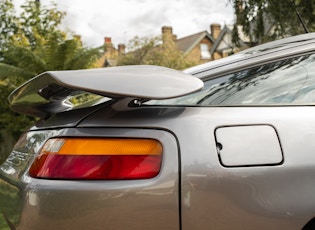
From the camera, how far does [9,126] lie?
13.9 meters

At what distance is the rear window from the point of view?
5.62ft

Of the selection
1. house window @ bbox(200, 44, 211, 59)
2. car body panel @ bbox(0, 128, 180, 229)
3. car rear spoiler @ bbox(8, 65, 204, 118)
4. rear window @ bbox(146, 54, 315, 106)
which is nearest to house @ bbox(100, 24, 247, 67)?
house window @ bbox(200, 44, 211, 59)

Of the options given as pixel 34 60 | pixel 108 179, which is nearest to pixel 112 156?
pixel 108 179

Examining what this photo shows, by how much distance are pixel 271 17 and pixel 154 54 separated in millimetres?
19380

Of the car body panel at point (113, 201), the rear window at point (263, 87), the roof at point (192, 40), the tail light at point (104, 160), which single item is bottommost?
the car body panel at point (113, 201)

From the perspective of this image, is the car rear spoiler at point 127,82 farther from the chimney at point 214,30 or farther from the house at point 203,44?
the chimney at point 214,30

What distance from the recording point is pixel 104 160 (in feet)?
4.94

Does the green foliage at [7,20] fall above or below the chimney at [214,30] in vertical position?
below

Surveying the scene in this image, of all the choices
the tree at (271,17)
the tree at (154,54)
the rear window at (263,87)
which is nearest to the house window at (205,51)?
the tree at (154,54)

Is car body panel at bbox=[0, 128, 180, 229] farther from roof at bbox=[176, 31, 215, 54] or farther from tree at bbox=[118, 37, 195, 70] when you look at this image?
roof at bbox=[176, 31, 215, 54]

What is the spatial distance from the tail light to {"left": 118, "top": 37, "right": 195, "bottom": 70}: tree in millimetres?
25693

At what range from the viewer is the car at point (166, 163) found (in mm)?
1431

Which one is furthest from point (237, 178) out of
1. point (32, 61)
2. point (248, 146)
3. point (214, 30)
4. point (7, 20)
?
point (214, 30)

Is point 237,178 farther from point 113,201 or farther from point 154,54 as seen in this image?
point 154,54
